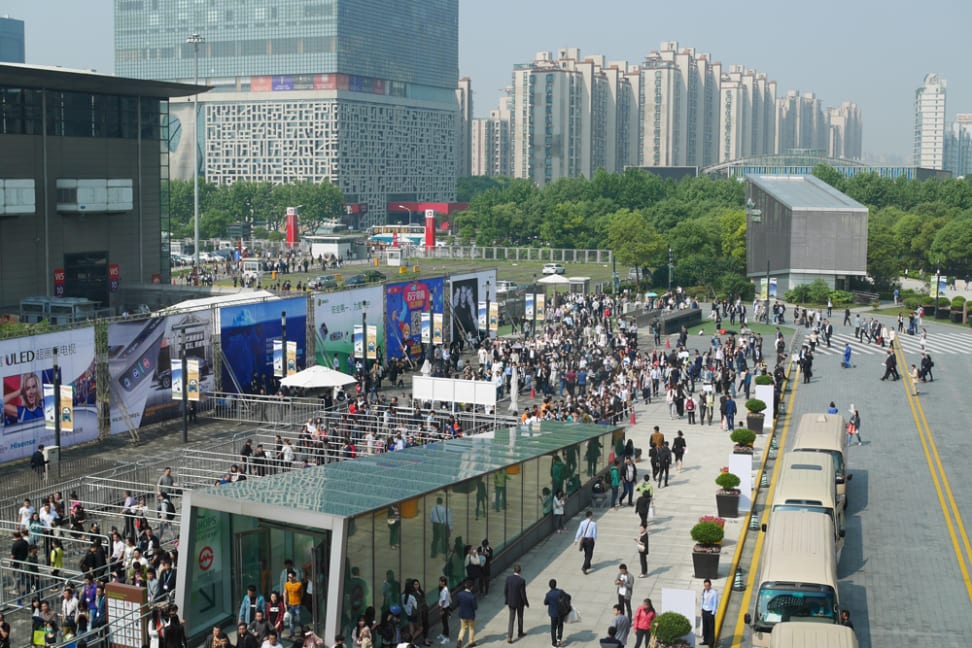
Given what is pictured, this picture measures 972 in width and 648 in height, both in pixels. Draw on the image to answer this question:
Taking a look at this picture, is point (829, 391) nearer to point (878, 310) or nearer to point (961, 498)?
point (961, 498)

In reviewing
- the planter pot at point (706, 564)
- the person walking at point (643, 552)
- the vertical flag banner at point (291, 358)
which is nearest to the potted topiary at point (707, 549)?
the planter pot at point (706, 564)

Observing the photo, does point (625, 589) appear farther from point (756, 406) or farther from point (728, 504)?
point (756, 406)

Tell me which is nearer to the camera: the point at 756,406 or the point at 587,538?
the point at 587,538

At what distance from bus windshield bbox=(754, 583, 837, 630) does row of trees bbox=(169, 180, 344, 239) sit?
124m

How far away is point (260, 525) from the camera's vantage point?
2020cm

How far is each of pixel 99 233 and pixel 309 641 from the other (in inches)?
1788

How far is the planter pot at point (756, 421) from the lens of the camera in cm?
3850

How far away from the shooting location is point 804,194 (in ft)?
286

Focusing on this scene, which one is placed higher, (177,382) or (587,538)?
(177,382)

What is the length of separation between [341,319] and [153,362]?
410 inches

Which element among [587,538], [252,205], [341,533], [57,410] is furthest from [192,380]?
[252,205]

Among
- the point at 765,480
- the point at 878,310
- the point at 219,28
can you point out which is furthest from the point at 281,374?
the point at 219,28

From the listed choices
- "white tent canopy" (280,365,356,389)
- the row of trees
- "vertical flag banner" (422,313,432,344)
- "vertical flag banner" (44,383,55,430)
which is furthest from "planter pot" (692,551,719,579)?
the row of trees

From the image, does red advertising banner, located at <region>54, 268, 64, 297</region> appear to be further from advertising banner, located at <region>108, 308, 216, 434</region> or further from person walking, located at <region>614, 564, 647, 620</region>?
person walking, located at <region>614, 564, 647, 620</region>
